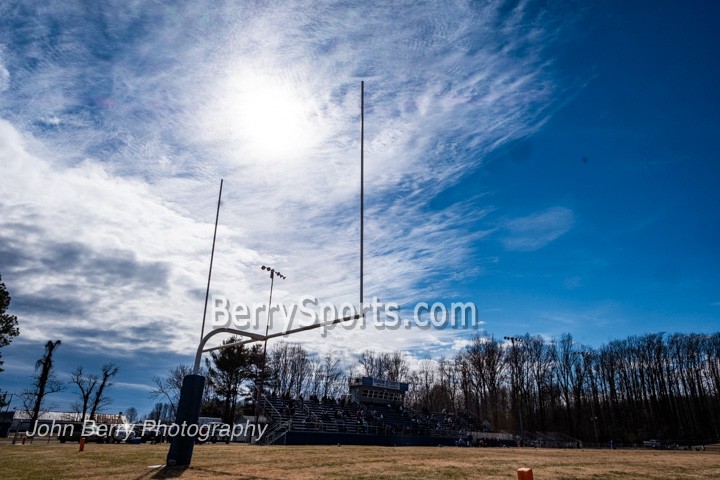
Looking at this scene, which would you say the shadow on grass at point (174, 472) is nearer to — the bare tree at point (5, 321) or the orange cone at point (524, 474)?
the orange cone at point (524, 474)

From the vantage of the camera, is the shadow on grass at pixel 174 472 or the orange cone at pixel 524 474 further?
the shadow on grass at pixel 174 472

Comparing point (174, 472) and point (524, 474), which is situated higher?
point (524, 474)

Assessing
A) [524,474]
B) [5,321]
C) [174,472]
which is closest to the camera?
[524,474]

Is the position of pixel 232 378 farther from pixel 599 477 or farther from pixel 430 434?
pixel 599 477

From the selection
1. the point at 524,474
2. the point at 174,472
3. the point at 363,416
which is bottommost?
the point at 174,472

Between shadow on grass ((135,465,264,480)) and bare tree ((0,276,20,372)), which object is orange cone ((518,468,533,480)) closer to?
shadow on grass ((135,465,264,480))

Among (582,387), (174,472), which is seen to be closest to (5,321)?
(174,472)

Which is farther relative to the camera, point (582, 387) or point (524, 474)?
point (582, 387)

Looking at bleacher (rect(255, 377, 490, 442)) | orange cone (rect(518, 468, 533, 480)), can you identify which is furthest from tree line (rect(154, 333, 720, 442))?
orange cone (rect(518, 468, 533, 480))

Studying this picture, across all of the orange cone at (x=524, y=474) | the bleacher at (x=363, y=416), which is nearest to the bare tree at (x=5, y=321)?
the bleacher at (x=363, y=416)

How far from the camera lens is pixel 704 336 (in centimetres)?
6981

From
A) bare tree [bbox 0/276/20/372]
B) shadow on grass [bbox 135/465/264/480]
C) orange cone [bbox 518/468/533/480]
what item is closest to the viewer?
orange cone [bbox 518/468/533/480]

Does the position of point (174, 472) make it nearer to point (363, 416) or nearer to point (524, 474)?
point (524, 474)

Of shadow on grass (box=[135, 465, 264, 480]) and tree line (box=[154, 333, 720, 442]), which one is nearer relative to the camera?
shadow on grass (box=[135, 465, 264, 480])
